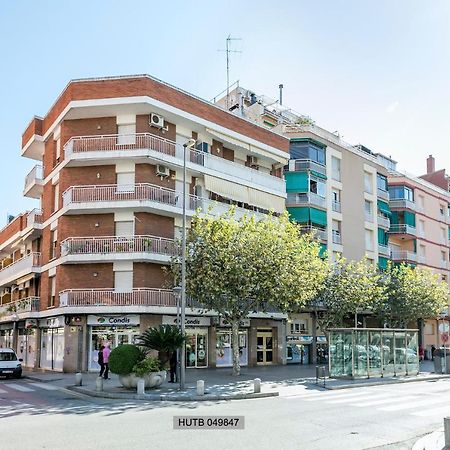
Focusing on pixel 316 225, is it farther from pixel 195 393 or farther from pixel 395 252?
pixel 195 393

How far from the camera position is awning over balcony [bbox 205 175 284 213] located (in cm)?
3170

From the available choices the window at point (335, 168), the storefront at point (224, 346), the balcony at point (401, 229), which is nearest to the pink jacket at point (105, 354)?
the storefront at point (224, 346)

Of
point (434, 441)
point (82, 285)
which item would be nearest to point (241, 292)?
point (82, 285)

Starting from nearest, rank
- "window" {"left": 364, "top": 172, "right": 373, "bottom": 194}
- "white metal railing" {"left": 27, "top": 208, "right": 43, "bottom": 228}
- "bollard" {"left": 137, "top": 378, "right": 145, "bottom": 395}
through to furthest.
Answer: "bollard" {"left": 137, "top": 378, "right": 145, "bottom": 395}
"white metal railing" {"left": 27, "top": 208, "right": 43, "bottom": 228}
"window" {"left": 364, "top": 172, "right": 373, "bottom": 194}

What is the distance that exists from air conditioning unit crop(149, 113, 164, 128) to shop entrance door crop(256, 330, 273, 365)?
536 inches

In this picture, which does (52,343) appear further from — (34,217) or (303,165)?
(303,165)

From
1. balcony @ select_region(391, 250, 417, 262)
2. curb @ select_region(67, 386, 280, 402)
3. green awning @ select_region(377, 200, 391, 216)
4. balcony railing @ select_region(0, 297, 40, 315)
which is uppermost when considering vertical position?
green awning @ select_region(377, 200, 391, 216)

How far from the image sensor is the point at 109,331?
28.3 m

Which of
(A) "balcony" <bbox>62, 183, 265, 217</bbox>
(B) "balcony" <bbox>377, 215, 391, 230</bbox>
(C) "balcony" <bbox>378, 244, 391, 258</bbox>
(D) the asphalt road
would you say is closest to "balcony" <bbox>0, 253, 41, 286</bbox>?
(A) "balcony" <bbox>62, 183, 265, 217</bbox>

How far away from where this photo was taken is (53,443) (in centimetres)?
940

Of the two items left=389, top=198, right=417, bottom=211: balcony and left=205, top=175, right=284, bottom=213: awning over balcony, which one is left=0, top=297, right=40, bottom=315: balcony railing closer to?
left=205, top=175, right=284, bottom=213: awning over balcony

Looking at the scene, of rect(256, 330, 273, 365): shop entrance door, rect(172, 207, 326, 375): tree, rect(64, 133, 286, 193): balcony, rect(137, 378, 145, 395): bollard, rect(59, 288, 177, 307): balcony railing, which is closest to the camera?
rect(137, 378, 145, 395): bollard

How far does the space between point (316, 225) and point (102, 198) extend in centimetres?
1604

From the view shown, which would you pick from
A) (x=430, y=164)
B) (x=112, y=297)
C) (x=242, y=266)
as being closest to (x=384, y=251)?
(x=430, y=164)
